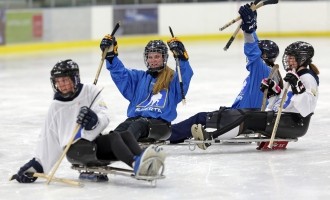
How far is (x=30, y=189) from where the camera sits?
4977 mm

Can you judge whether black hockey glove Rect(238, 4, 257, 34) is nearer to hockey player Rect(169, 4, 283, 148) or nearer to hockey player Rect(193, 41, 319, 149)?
hockey player Rect(169, 4, 283, 148)

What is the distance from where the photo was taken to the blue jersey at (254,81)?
650cm

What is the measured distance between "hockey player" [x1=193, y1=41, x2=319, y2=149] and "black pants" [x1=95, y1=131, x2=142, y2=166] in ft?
3.97

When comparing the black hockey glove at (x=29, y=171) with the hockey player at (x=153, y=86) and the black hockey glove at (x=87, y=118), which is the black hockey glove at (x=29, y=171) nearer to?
the black hockey glove at (x=87, y=118)

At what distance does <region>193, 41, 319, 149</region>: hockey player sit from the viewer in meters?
6.12

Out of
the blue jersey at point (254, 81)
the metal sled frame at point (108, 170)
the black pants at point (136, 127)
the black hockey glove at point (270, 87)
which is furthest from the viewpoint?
the blue jersey at point (254, 81)

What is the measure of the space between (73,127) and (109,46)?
126 cm

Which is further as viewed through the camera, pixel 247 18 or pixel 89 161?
pixel 247 18

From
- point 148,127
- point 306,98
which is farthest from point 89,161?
point 306,98

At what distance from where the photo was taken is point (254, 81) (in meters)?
6.57

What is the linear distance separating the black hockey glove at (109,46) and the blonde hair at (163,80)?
36 centimetres

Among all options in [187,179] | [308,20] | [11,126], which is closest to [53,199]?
[187,179]

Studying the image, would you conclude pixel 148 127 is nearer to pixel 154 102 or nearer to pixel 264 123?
pixel 154 102

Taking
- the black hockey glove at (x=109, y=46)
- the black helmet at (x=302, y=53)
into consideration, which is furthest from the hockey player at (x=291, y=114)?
the black hockey glove at (x=109, y=46)
